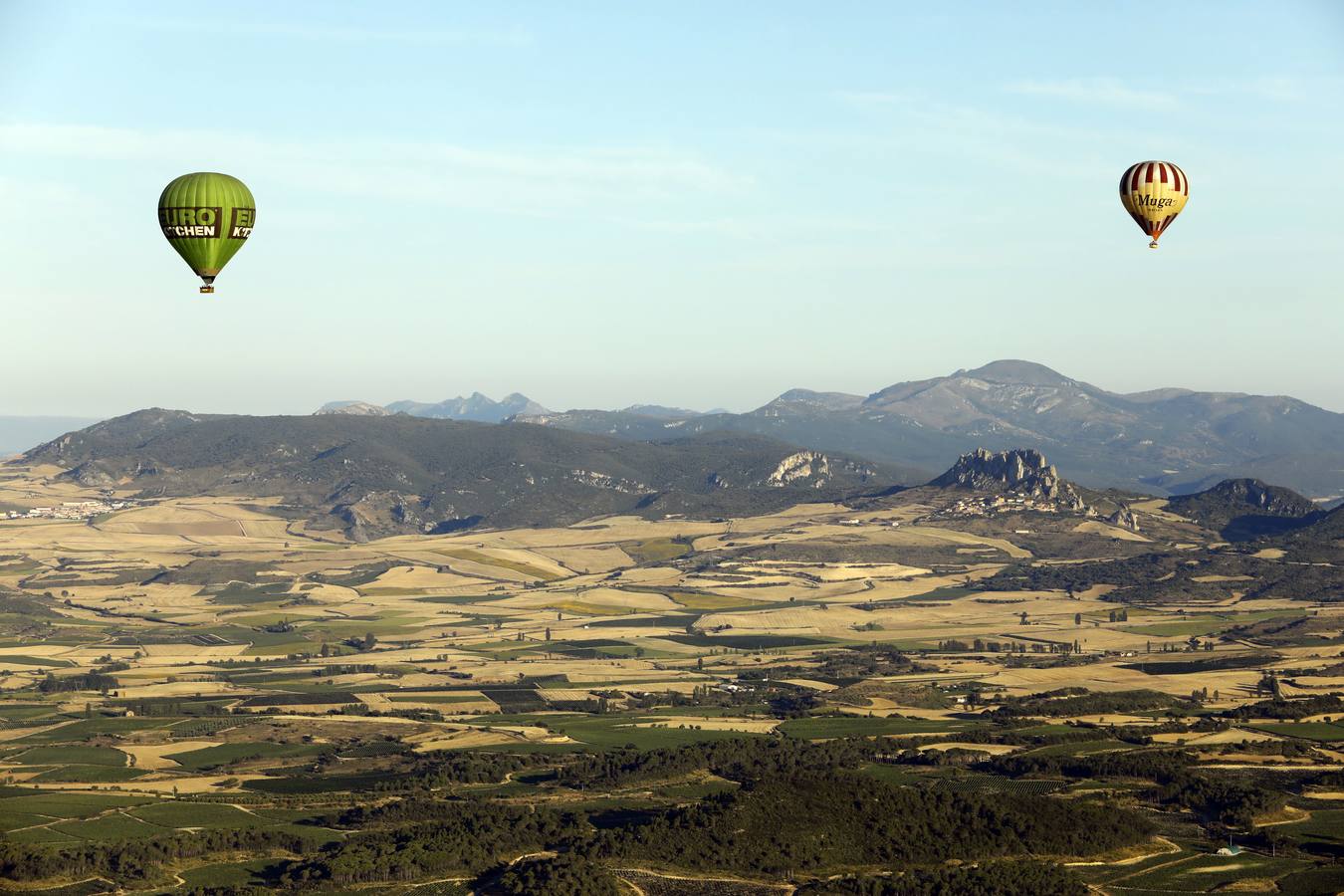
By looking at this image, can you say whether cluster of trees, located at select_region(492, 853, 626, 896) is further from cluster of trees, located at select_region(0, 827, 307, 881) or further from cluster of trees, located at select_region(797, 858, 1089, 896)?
cluster of trees, located at select_region(0, 827, 307, 881)

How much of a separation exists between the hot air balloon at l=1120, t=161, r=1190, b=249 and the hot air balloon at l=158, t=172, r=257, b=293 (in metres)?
73.1

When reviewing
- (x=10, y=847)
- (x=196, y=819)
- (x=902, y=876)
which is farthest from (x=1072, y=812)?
(x=10, y=847)

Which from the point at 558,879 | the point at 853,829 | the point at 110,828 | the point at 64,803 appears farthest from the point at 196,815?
the point at 853,829

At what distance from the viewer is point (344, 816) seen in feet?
612

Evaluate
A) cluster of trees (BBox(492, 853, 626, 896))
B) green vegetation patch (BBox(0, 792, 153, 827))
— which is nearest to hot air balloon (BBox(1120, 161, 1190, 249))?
cluster of trees (BBox(492, 853, 626, 896))

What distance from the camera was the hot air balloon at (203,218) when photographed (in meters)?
149

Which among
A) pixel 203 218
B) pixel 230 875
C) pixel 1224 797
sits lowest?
pixel 230 875

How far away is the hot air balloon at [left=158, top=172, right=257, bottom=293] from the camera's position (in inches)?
5881

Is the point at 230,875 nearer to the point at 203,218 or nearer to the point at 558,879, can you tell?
the point at 558,879

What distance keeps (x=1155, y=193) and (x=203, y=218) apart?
77231 mm

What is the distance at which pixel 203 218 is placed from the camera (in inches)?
5871

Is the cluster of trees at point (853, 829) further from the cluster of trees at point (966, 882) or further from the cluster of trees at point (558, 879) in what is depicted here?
the cluster of trees at point (558, 879)

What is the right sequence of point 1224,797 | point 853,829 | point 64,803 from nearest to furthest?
1. point 853,829
2. point 1224,797
3. point 64,803

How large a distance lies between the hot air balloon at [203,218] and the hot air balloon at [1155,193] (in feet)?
240
